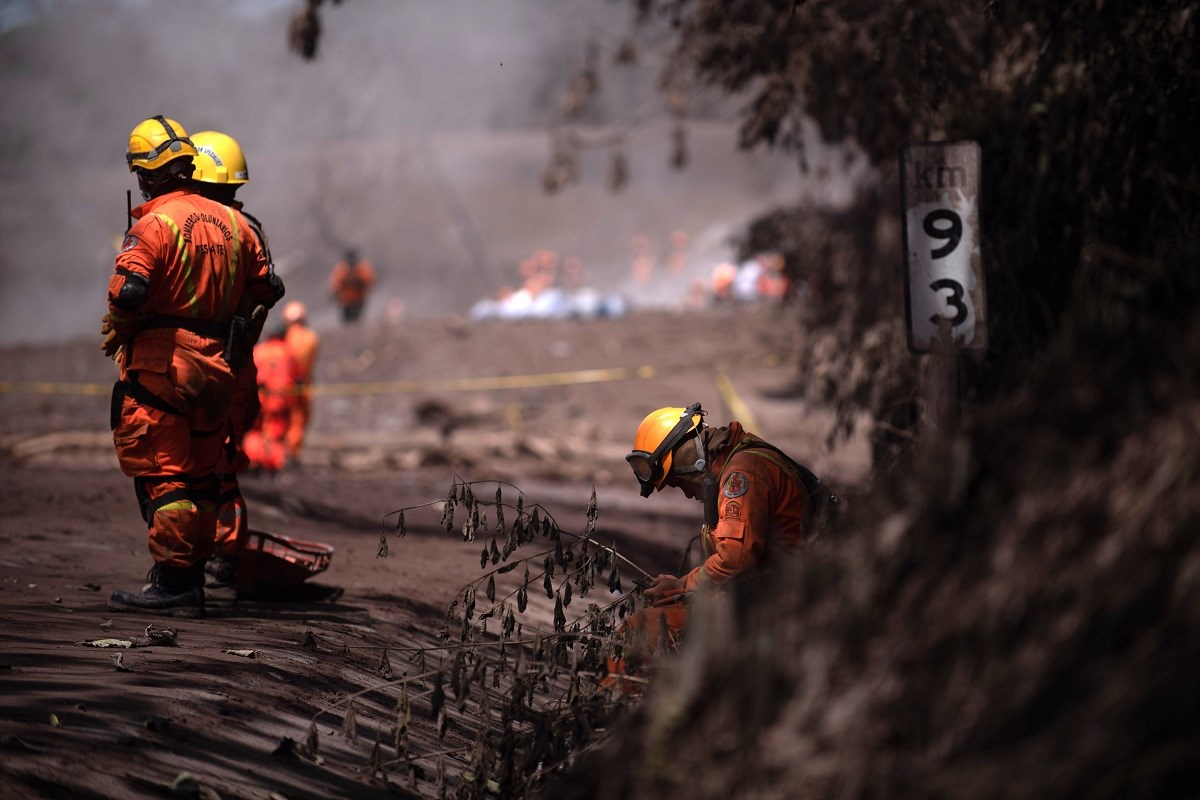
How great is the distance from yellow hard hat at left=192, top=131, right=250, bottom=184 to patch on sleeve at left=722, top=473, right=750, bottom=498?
2.72 m

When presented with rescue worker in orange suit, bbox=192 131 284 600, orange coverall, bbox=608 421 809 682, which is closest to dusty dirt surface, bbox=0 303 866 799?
rescue worker in orange suit, bbox=192 131 284 600

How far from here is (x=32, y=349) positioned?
2309cm

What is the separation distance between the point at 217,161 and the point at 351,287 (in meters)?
21.5

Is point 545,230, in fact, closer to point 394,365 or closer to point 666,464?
point 394,365

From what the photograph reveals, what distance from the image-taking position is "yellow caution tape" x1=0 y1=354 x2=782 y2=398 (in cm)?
2008

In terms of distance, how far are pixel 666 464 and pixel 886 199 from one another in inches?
349

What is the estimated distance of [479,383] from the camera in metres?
21.3

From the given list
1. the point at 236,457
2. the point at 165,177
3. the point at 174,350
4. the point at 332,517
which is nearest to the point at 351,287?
the point at 332,517

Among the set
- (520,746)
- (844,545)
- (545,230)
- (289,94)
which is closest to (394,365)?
(289,94)

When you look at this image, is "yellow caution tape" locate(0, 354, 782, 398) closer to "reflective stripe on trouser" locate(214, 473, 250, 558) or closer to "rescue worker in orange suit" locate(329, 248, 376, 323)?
"rescue worker in orange suit" locate(329, 248, 376, 323)

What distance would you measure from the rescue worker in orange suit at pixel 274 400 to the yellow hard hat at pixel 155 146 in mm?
7787

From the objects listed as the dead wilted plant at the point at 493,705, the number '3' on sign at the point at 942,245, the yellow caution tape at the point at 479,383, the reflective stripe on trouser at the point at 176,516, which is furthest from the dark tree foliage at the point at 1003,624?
the yellow caution tape at the point at 479,383

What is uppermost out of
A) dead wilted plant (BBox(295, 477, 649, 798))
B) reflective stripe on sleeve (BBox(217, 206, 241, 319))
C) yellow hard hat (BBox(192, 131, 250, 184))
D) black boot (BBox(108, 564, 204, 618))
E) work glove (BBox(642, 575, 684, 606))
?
yellow hard hat (BBox(192, 131, 250, 184))

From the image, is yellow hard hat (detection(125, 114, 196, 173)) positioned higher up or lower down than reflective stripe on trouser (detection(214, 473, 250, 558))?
higher up
